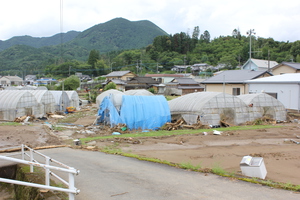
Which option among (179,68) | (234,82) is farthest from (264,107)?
(179,68)

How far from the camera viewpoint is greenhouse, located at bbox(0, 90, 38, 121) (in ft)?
75.2

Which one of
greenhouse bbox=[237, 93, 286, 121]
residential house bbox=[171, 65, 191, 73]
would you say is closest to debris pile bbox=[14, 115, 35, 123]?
greenhouse bbox=[237, 93, 286, 121]

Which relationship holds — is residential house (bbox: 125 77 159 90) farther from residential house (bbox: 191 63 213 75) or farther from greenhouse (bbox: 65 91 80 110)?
residential house (bbox: 191 63 213 75)

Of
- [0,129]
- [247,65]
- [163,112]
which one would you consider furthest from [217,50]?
[0,129]

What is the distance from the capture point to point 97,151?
1118 cm

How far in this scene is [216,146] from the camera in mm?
12609

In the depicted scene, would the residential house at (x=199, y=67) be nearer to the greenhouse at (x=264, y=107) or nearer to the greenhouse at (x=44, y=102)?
the greenhouse at (x=44, y=102)

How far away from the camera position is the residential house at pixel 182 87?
51.9 m

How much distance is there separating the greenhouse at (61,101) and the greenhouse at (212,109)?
1633 cm

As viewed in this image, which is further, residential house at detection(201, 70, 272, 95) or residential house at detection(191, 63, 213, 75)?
residential house at detection(191, 63, 213, 75)

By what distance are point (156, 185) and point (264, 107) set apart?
1837 cm

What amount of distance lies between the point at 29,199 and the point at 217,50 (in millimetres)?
95687

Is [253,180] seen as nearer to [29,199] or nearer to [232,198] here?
[232,198]

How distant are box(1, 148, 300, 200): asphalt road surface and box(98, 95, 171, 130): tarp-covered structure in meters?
11.1
